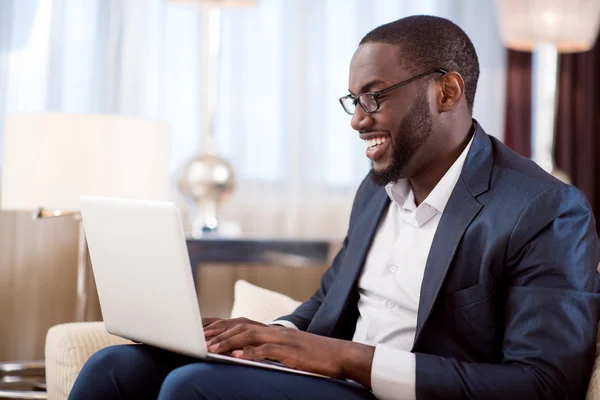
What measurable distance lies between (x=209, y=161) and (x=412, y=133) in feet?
4.85

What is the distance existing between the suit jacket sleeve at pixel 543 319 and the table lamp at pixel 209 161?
1.65 meters

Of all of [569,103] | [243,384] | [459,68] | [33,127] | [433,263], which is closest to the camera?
[243,384]

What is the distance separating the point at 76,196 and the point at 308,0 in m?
1.40

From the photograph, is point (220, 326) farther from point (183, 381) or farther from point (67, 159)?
point (67, 159)

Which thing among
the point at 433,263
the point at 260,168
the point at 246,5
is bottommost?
the point at 433,263

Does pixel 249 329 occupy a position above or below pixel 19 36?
below

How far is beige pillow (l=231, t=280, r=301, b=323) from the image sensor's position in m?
1.94

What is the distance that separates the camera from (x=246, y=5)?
2990 millimetres

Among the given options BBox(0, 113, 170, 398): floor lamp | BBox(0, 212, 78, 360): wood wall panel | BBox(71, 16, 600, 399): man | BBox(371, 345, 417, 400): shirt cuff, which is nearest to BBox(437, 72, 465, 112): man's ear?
BBox(71, 16, 600, 399): man

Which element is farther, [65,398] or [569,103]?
[569,103]

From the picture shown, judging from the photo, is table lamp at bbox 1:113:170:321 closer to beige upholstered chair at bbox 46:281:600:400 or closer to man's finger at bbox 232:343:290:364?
beige upholstered chair at bbox 46:281:600:400

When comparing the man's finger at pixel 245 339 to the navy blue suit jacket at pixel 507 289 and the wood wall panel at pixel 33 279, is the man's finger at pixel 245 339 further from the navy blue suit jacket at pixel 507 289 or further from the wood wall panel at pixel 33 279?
the wood wall panel at pixel 33 279

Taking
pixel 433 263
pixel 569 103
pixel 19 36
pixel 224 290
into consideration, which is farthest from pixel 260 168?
pixel 433 263

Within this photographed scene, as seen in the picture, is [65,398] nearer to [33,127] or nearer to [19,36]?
[33,127]
